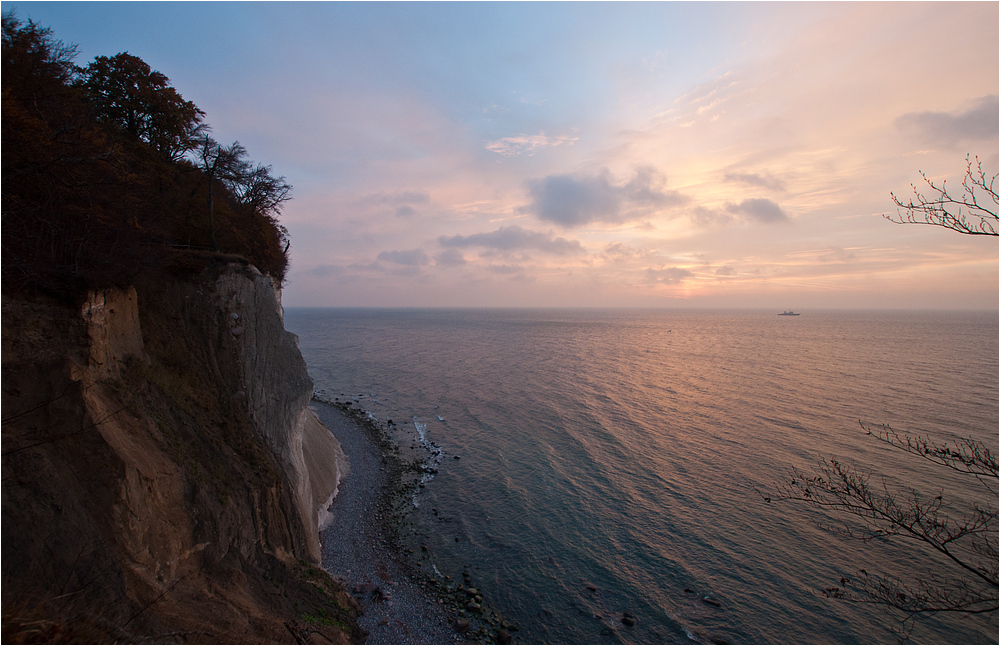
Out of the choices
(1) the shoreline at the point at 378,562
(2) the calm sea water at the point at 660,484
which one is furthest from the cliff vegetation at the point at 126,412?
(2) the calm sea water at the point at 660,484

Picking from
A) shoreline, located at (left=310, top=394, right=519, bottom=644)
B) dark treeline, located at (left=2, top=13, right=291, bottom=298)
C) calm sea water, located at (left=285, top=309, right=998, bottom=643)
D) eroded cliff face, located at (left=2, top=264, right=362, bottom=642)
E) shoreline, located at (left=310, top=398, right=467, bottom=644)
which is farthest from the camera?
calm sea water, located at (left=285, top=309, right=998, bottom=643)

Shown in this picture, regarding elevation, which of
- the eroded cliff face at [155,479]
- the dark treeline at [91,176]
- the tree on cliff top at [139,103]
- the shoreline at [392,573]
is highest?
the tree on cliff top at [139,103]

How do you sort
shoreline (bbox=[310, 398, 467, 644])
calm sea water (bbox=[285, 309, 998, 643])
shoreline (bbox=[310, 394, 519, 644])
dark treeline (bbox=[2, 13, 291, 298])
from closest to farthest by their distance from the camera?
dark treeline (bbox=[2, 13, 291, 298]) < shoreline (bbox=[310, 398, 467, 644]) < shoreline (bbox=[310, 394, 519, 644]) < calm sea water (bbox=[285, 309, 998, 643])

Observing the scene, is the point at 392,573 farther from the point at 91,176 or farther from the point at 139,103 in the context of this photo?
the point at 139,103

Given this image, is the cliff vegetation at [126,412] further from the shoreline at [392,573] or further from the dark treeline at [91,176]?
the shoreline at [392,573]

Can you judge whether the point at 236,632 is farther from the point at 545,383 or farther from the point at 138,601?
the point at 545,383

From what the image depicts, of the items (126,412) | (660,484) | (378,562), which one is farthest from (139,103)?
(660,484)

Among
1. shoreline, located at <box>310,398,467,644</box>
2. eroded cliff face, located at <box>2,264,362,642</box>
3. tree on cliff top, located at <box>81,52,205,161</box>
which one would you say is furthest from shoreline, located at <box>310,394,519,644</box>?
tree on cliff top, located at <box>81,52,205,161</box>

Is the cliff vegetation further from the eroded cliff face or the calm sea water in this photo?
the calm sea water
